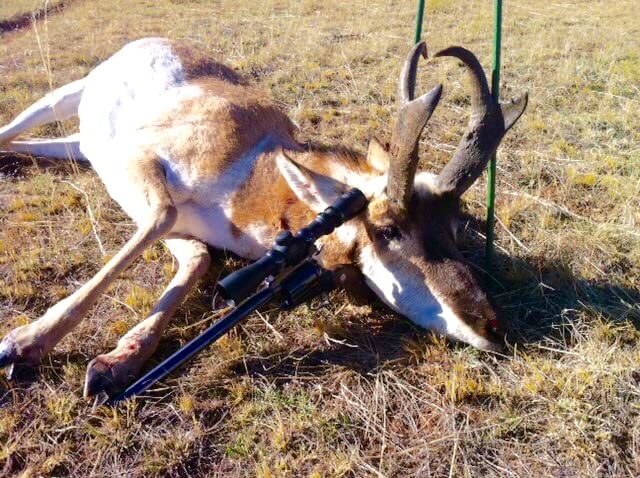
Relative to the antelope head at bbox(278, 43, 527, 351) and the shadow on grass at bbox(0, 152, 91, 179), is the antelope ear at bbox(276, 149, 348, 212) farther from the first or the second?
the shadow on grass at bbox(0, 152, 91, 179)

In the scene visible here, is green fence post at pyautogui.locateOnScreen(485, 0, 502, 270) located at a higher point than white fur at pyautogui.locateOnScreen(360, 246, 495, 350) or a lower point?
higher

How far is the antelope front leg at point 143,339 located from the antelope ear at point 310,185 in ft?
2.75

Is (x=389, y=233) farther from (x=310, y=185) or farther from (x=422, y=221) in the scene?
(x=310, y=185)

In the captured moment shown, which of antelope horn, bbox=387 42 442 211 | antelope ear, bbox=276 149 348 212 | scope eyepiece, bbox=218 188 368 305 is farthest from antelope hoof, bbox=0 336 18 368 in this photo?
antelope horn, bbox=387 42 442 211

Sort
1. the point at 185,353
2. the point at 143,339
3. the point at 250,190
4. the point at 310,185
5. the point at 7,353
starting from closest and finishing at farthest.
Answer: the point at 185,353 < the point at 7,353 < the point at 143,339 < the point at 310,185 < the point at 250,190

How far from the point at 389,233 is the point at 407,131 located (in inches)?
26.2

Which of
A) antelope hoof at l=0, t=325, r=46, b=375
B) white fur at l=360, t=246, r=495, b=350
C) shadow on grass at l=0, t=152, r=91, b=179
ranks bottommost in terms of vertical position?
white fur at l=360, t=246, r=495, b=350

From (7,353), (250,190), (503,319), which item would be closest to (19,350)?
(7,353)

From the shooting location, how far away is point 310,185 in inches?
139

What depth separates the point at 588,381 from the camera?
2.82 meters

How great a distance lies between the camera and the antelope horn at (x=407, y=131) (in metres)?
2.85

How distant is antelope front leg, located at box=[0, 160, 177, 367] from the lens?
117 inches

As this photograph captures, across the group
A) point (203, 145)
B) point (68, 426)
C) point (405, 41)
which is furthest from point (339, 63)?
point (68, 426)

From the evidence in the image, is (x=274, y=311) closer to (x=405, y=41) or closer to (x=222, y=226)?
(x=222, y=226)
